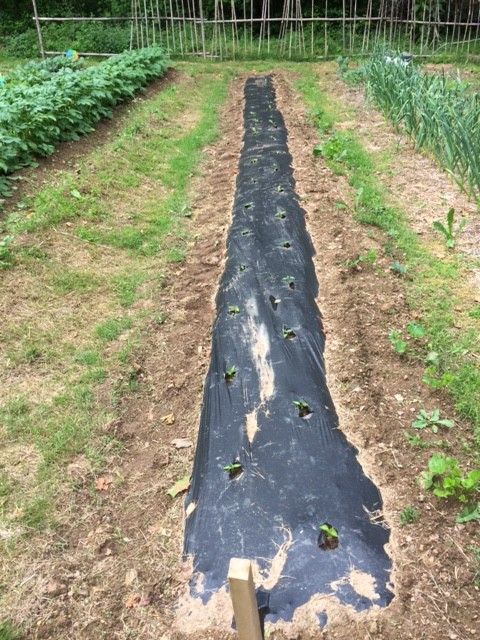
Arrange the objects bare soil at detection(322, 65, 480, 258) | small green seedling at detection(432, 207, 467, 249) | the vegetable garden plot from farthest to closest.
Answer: bare soil at detection(322, 65, 480, 258), small green seedling at detection(432, 207, 467, 249), the vegetable garden plot

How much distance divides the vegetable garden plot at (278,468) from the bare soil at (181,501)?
77mm

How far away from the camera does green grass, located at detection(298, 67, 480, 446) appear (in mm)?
2705

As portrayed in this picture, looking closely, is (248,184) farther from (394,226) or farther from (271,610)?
(271,610)

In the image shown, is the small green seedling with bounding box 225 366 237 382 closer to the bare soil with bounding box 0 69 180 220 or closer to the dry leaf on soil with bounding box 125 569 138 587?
the dry leaf on soil with bounding box 125 569 138 587

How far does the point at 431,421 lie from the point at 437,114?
321 centimetres

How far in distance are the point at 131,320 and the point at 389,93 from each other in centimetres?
449

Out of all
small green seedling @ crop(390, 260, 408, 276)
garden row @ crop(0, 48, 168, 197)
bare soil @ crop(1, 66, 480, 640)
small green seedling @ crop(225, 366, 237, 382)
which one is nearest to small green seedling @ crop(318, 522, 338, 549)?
bare soil @ crop(1, 66, 480, 640)

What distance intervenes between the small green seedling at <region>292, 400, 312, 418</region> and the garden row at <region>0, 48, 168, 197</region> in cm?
346

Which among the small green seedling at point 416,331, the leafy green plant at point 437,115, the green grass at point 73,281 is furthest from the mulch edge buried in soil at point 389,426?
the green grass at point 73,281

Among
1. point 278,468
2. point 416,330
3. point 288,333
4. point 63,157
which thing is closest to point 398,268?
point 416,330

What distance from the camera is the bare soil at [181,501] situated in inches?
72.6

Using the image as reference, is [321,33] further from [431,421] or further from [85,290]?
[431,421]

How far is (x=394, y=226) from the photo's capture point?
4277mm

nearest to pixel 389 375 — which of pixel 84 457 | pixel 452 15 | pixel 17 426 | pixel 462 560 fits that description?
pixel 462 560
